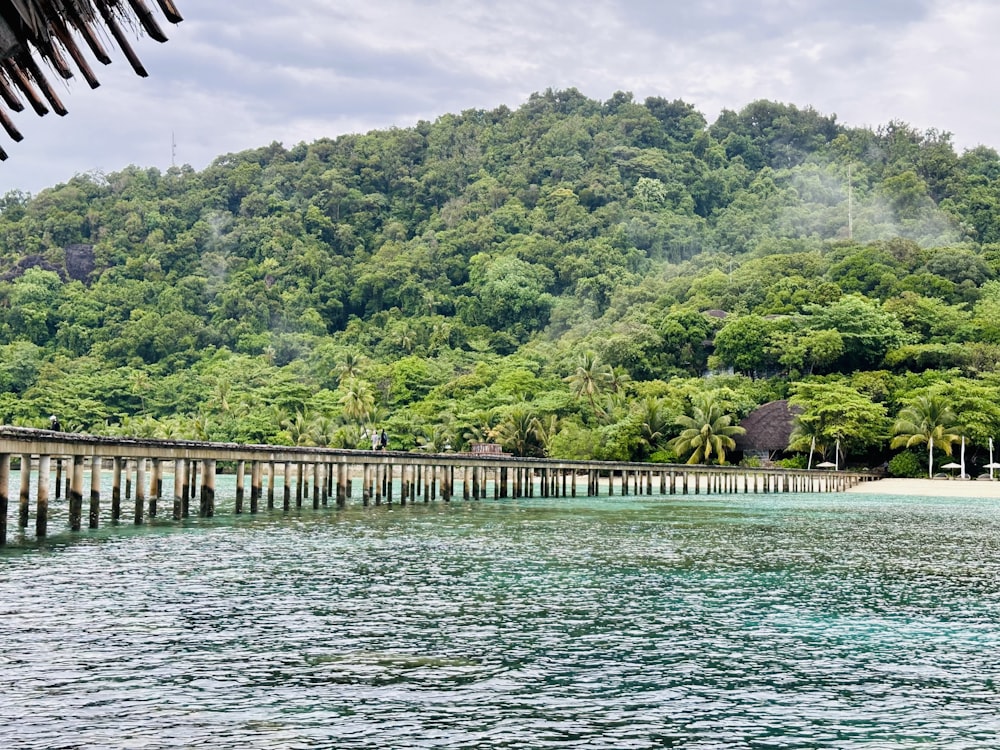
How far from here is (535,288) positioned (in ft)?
402

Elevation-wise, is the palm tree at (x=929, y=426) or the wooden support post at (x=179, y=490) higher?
the palm tree at (x=929, y=426)

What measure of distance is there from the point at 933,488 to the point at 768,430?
16331 mm

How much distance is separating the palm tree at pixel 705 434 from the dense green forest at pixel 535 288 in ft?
1.02

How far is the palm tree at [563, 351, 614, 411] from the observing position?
3243 inches

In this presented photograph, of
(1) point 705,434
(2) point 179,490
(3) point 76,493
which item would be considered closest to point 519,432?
(1) point 705,434

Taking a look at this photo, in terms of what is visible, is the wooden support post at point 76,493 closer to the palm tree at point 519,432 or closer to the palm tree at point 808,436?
the palm tree at point 519,432

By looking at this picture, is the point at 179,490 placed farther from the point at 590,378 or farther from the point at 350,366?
the point at 350,366

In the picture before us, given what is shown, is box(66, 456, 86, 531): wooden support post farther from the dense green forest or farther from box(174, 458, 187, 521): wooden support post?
the dense green forest

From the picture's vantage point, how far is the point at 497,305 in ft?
391

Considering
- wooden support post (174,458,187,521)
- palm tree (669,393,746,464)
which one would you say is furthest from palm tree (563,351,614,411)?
wooden support post (174,458,187,521)

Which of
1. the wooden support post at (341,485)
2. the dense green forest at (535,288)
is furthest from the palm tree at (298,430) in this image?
the wooden support post at (341,485)

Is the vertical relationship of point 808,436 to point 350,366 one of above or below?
below

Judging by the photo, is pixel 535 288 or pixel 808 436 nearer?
pixel 808 436

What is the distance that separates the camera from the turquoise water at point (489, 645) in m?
10.2
